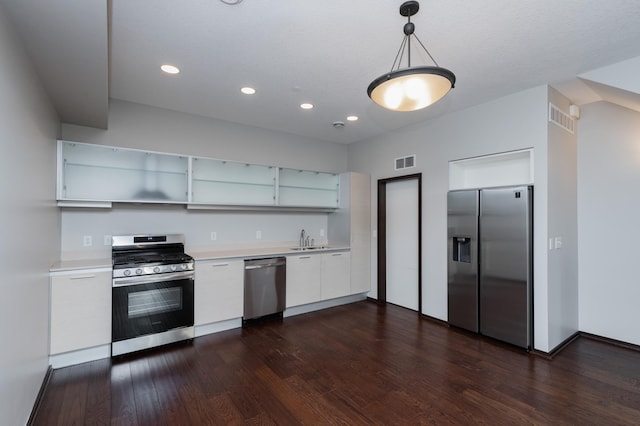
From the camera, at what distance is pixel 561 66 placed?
271 centimetres

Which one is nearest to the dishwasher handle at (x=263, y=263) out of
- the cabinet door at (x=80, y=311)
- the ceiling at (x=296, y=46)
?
the cabinet door at (x=80, y=311)

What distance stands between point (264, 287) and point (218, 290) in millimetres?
602

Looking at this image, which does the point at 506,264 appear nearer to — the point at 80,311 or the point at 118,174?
the point at 80,311

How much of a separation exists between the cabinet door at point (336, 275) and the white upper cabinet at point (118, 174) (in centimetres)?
222

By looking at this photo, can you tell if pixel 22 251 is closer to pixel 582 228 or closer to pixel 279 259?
pixel 279 259

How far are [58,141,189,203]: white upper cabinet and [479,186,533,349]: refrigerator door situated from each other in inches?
144

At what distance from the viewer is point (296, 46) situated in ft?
7.93

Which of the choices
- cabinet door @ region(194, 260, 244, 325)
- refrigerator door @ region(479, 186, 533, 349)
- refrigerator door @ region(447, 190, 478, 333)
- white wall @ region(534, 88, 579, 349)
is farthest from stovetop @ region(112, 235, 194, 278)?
white wall @ region(534, 88, 579, 349)

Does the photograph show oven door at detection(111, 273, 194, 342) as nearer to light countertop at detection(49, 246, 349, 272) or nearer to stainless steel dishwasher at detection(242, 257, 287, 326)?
light countertop at detection(49, 246, 349, 272)

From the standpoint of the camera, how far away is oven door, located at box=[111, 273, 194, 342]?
2.94m

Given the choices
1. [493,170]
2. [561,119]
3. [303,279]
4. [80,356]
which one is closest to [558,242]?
[493,170]

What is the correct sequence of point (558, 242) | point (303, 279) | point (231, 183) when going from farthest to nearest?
point (303, 279)
point (231, 183)
point (558, 242)

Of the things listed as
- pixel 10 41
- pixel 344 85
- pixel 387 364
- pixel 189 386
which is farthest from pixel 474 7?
pixel 189 386

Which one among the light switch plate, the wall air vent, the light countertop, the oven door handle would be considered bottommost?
the oven door handle
